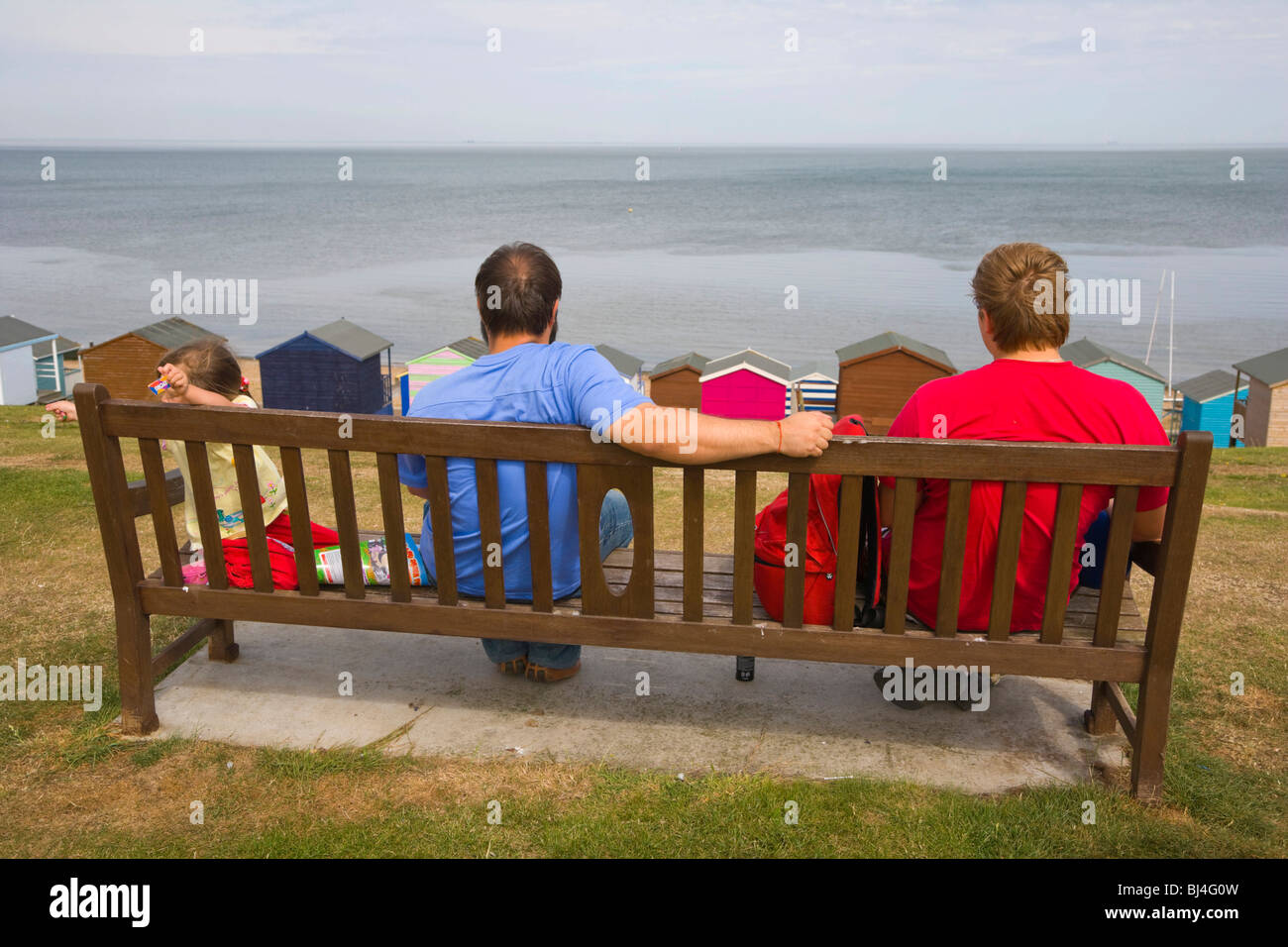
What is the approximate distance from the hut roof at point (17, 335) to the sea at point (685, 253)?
412cm

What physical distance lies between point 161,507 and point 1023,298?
9.10ft

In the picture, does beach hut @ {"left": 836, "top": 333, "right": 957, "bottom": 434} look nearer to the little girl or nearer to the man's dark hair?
the little girl

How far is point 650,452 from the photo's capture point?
9.37 feet

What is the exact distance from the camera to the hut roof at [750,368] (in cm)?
1431

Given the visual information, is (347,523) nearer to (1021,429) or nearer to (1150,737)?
(1021,429)

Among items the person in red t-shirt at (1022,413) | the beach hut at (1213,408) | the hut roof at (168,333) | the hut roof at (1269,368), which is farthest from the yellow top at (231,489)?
the hut roof at (1269,368)

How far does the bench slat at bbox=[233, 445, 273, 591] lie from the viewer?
3.21 meters

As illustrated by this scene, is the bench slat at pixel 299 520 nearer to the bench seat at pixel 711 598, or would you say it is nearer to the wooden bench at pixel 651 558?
the wooden bench at pixel 651 558

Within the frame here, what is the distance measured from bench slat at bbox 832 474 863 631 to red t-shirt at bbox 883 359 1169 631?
24 centimetres

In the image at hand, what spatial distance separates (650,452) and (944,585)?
94 cm

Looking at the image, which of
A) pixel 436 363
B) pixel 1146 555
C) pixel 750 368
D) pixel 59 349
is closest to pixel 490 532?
pixel 1146 555

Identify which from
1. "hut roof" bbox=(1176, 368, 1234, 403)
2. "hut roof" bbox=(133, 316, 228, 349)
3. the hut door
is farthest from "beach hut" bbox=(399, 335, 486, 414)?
"hut roof" bbox=(1176, 368, 1234, 403)

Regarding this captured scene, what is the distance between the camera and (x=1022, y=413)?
118 inches

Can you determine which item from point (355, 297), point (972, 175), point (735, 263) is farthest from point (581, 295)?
point (972, 175)
